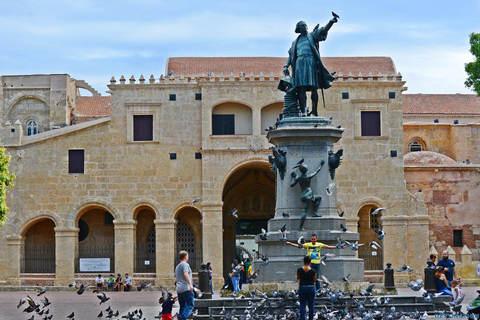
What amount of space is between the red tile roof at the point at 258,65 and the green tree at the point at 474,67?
265 inches

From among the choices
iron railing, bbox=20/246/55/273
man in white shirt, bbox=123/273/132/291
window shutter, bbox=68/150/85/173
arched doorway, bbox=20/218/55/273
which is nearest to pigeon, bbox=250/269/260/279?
man in white shirt, bbox=123/273/132/291

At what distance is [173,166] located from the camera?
40.9 metres

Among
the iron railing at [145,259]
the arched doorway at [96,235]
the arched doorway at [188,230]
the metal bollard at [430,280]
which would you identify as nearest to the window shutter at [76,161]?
the arched doorway at [96,235]

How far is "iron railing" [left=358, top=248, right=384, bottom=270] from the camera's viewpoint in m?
41.2

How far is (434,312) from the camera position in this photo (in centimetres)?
1816

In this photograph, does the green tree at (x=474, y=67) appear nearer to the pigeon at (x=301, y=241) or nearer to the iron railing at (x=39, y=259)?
the iron railing at (x=39, y=259)

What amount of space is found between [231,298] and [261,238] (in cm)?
151

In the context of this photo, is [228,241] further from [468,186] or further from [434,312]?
[434,312]

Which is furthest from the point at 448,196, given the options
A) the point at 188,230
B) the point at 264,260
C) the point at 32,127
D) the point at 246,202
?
the point at 264,260

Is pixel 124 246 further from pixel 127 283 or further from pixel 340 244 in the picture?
pixel 340 244

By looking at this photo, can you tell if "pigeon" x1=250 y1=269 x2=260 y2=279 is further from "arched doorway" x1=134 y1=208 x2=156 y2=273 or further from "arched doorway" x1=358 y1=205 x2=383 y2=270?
"arched doorway" x1=134 y1=208 x2=156 y2=273

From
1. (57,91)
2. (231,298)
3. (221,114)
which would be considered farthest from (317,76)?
(57,91)

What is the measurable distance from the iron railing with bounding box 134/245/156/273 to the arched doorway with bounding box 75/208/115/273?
A: 4.06 ft

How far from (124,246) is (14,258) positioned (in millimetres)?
5182
